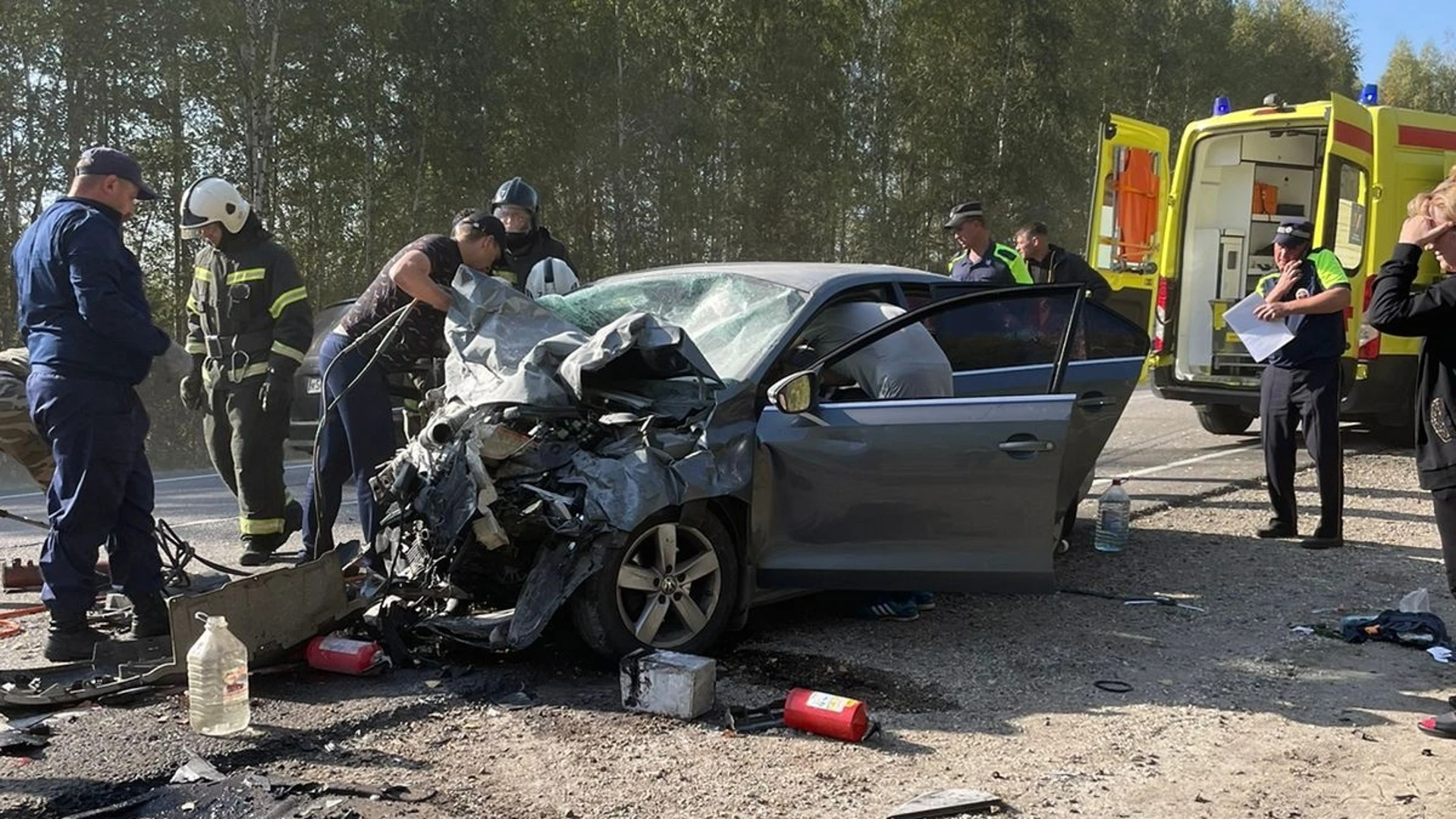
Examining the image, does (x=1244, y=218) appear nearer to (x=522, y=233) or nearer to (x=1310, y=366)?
(x=1310, y=366)

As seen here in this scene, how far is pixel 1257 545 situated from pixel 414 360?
15.2 ft

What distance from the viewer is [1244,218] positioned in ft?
37.4

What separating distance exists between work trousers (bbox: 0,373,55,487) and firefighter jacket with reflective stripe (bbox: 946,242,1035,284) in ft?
16.4

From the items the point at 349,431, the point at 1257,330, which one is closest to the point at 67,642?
the point at 349,431

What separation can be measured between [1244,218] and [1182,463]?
116 inches

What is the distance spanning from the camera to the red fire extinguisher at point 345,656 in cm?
409

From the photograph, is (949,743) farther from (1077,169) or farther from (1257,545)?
(1077,169)

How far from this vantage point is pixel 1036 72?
26219 mm

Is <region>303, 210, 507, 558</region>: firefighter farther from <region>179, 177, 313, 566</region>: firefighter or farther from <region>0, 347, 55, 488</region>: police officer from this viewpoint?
<region>0, 347, 55, 488</region>: police officer

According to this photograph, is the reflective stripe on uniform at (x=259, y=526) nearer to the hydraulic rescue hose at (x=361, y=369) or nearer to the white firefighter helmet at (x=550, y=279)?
the hydraulic rescue hose at (x=361, y=369)

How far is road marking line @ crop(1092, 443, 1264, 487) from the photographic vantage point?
899 centimetres

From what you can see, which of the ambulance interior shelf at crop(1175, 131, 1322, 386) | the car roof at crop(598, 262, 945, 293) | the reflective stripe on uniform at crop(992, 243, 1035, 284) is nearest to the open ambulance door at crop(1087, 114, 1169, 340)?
the ambulance interior shelf at crop(1175, 131, 1322, 386)

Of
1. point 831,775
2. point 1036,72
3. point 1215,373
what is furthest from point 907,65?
point 831,775

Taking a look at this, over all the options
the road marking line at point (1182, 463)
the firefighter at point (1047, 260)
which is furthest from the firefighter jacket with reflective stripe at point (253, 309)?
the road marking line at point (1182, 463)
